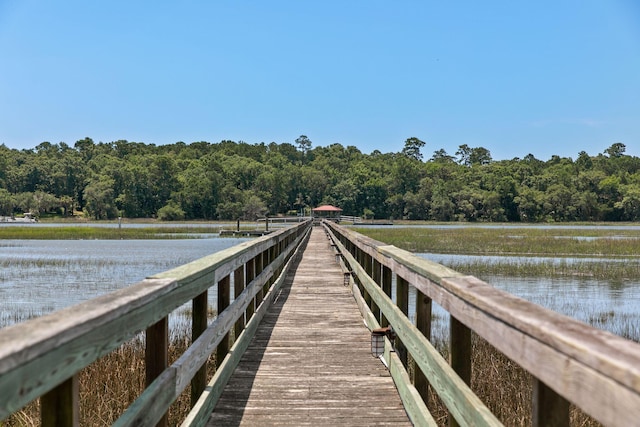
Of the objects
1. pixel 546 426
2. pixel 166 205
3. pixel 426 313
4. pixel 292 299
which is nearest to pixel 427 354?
pixel 426 313

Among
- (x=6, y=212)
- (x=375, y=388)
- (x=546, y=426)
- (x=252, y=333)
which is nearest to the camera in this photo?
(x=546, y=426)

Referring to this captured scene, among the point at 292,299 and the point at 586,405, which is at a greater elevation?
the point at 586,405

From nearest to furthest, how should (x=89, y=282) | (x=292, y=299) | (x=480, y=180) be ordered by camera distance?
(x=292, y=299), (x=89, y=282), (x=480, y=180)

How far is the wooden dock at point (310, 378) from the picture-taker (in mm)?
3547

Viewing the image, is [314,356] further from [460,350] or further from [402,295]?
[460,350]

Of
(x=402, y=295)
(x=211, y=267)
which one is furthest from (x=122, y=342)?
(x=402, y=295)

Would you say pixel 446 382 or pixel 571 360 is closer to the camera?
pixel 571 360

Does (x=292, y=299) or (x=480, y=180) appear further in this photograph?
(x=480, y=180)

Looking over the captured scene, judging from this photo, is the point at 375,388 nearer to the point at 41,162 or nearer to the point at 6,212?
the point at 6,212

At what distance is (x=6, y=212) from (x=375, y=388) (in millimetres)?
124402

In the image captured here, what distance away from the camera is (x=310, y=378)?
14.3 ft

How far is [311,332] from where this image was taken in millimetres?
6062

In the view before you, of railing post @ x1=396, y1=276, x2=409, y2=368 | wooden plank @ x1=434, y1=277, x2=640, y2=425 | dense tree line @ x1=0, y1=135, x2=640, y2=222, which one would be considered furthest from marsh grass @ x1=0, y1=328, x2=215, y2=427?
→ dense tree line @ x1=0, y1=135, x2=640, y2=222

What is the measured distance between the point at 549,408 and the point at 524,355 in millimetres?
146
